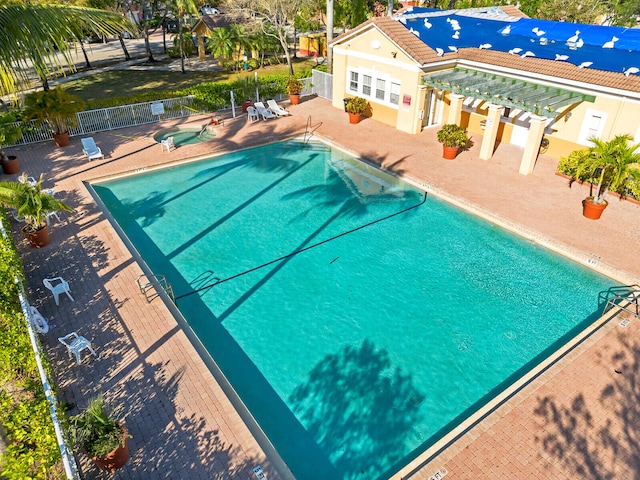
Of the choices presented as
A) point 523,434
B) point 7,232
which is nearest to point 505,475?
point 523,434

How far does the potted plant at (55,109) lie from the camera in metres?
21.3

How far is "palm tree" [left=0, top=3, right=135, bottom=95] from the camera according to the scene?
1032 centimetres

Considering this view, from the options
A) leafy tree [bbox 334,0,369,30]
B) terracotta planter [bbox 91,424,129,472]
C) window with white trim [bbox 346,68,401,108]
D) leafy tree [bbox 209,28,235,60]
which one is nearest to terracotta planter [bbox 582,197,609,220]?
window with white trim [bbox 346,68,401,108]

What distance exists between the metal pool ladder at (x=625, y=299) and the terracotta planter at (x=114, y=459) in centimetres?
1215

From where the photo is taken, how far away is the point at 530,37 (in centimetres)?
2544

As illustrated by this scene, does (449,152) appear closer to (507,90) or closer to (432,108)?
(507,90)

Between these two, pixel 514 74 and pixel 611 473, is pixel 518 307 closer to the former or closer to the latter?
pixel 611 473

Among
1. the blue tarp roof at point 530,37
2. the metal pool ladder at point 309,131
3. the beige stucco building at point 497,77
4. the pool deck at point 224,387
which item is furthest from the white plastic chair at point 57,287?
the blue tarp roof at point 530,37

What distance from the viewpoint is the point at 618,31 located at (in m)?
23.3

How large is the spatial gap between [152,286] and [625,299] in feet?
43.5

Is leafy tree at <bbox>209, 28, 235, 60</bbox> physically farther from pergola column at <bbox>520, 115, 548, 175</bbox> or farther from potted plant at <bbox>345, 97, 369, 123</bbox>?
pergola column at <bbox>520, 115, 548, 175</bbox>

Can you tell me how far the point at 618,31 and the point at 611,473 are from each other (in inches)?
942

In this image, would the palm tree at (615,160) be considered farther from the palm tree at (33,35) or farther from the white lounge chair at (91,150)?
the white lounge chair at (91,150)

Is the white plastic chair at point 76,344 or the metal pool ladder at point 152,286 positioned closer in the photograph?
the white plastic chair at point 76,344
